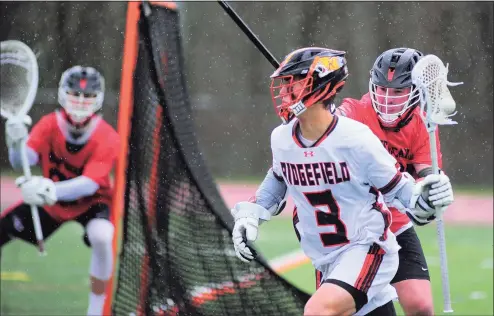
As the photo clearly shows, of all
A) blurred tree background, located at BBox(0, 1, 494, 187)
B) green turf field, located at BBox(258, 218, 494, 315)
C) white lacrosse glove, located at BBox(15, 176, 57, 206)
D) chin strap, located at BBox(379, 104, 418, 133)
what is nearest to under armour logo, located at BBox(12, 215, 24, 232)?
white lacrosse glove, located at BBox(15, 176, 57, 206)

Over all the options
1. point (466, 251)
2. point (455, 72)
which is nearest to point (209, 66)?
point (455, 72)

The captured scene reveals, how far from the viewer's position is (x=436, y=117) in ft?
12.3

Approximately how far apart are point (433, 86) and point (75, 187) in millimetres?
3097

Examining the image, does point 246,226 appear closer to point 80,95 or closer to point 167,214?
point 167,214

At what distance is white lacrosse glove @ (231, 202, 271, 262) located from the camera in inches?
149

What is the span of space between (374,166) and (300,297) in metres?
1.74

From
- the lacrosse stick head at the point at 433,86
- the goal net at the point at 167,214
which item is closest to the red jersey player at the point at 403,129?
the lacrosse stick head at the point at 433,86

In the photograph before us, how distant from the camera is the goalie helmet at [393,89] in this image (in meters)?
4.17

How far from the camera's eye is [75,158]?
6422 mm

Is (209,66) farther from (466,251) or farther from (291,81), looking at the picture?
(291,81)

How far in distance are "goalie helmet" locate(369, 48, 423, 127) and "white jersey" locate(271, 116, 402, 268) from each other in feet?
1.84

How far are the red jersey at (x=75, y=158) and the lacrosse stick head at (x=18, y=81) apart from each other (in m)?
0.41

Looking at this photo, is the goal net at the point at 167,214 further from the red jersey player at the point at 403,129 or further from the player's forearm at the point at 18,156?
the player's forearm at the point at 18,156

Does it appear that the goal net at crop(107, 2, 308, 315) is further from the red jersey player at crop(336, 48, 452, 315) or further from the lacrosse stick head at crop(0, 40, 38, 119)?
the lacrosse stick head at crop(0, 40, 38, 119)
